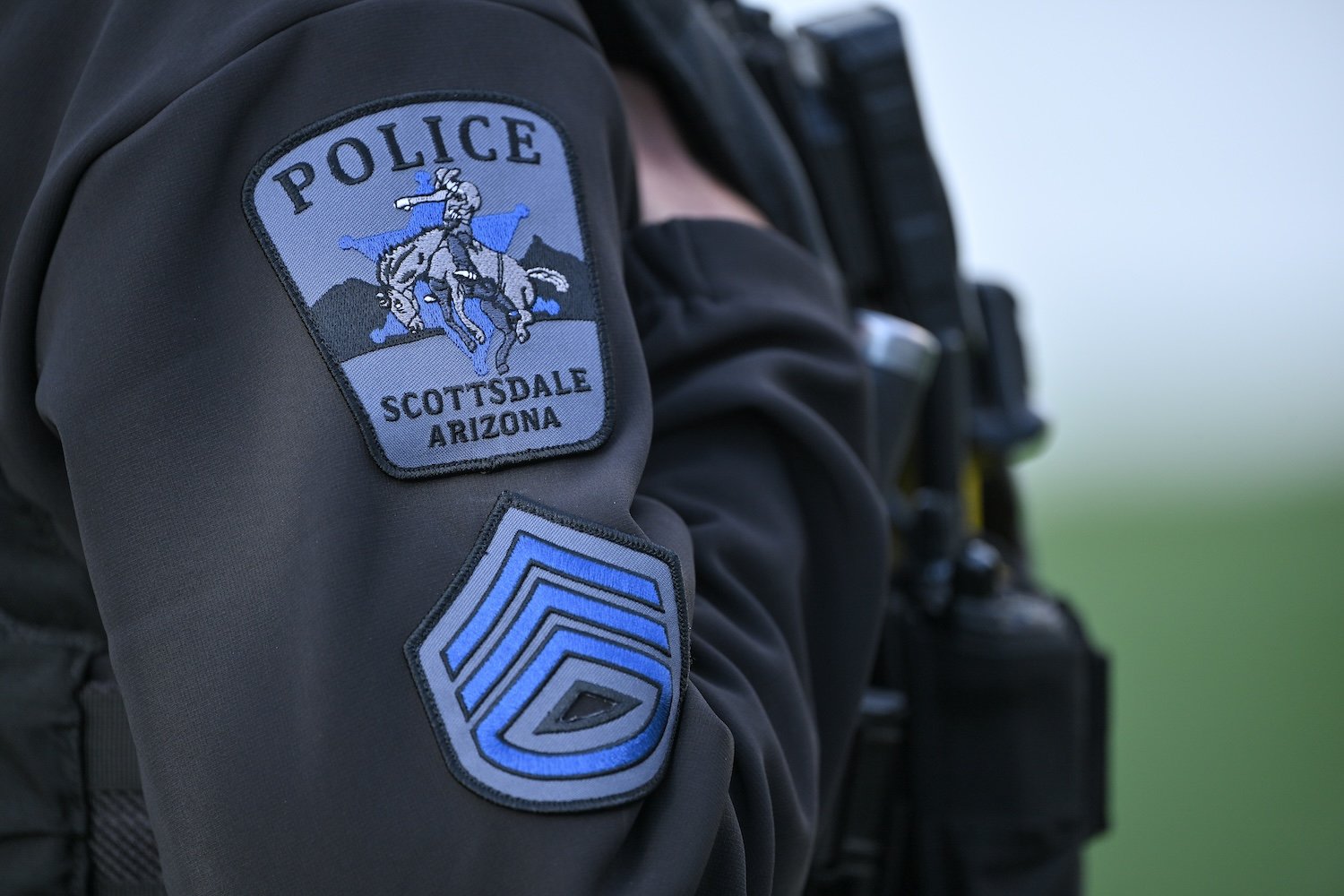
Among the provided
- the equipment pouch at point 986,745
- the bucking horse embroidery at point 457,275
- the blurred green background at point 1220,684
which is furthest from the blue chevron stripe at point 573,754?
the blurred green background at point 1220,684

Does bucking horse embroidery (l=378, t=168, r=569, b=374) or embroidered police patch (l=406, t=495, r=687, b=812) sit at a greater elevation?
bucking horse embroidery (l=378, t=168, r=569, b=374)

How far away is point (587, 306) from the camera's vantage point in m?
0.57

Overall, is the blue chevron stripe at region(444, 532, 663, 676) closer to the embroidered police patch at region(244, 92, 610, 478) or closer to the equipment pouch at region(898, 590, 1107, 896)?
the embroidered police patch at region(244, 92, 610, 478)

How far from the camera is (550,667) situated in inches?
20.0

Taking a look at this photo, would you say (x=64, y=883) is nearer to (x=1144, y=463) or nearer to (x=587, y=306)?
(x=587, y=306)

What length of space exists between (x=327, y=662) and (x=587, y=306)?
0.60 ft

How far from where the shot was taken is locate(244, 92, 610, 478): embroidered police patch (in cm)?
52

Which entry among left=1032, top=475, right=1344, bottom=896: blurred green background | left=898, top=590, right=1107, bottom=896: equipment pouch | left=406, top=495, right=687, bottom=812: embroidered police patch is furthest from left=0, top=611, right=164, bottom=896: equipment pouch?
left=1032, top=475, right=1344, bottom=896: blurred green background

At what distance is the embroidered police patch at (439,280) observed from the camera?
0.52m

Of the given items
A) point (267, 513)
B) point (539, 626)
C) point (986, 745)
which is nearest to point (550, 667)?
point (539, 626)

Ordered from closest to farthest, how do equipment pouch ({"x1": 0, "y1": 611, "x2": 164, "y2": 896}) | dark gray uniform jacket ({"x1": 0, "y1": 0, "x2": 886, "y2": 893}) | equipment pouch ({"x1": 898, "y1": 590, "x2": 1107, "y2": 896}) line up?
dark gray uniform jacket ({"x1": 0, "y1": 0, "x2": 886, "y2": 893}) → equipment pouch ({"x1": 0, "y1": 611, "x2": 164, "y2": 896}) → equipment pouch ({"x1": 898, "y1": 590, "x2": 1107, "y2": 896})

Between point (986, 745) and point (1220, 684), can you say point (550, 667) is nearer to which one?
point (986, 745)

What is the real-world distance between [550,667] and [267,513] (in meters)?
0.12

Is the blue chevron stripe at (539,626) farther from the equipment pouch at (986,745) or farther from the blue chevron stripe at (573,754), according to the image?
the equipment pouch at (986,745)
